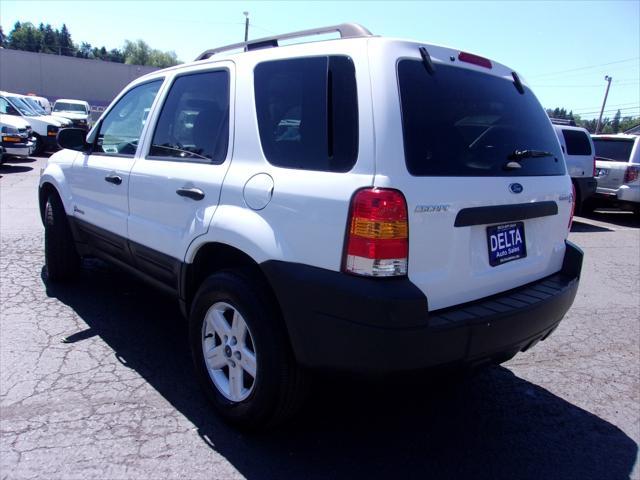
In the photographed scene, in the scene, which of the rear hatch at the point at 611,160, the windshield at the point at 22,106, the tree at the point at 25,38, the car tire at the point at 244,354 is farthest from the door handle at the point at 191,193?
the tree at the point at 25,38

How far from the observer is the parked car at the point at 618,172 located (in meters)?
10.8

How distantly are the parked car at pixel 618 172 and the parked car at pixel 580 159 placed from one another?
0.71m

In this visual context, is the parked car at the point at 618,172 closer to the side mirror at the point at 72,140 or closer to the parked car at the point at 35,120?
the side mirror at the point at 72,140

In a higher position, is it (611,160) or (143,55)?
(143,55)

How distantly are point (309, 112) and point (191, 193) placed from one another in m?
0.89

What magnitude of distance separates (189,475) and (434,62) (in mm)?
2283

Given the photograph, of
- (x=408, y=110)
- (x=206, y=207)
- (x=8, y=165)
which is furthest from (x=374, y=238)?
(x=8, y=165)

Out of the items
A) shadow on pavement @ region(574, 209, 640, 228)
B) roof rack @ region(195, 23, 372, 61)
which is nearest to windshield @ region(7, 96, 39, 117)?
roof rack @ region(195, 23, 372, 61)

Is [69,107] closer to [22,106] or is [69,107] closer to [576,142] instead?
[22,106]

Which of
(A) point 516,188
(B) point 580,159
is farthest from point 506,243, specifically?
(B) point 580,159

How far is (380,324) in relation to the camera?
2.04 m

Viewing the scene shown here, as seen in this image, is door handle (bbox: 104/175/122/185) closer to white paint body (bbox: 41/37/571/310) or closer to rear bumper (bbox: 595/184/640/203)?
white paint body (bbox: 41/37/571/310)

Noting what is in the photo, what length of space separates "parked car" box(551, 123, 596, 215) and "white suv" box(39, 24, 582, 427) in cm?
834

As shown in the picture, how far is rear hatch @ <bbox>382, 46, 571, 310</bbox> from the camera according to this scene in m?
2.18
